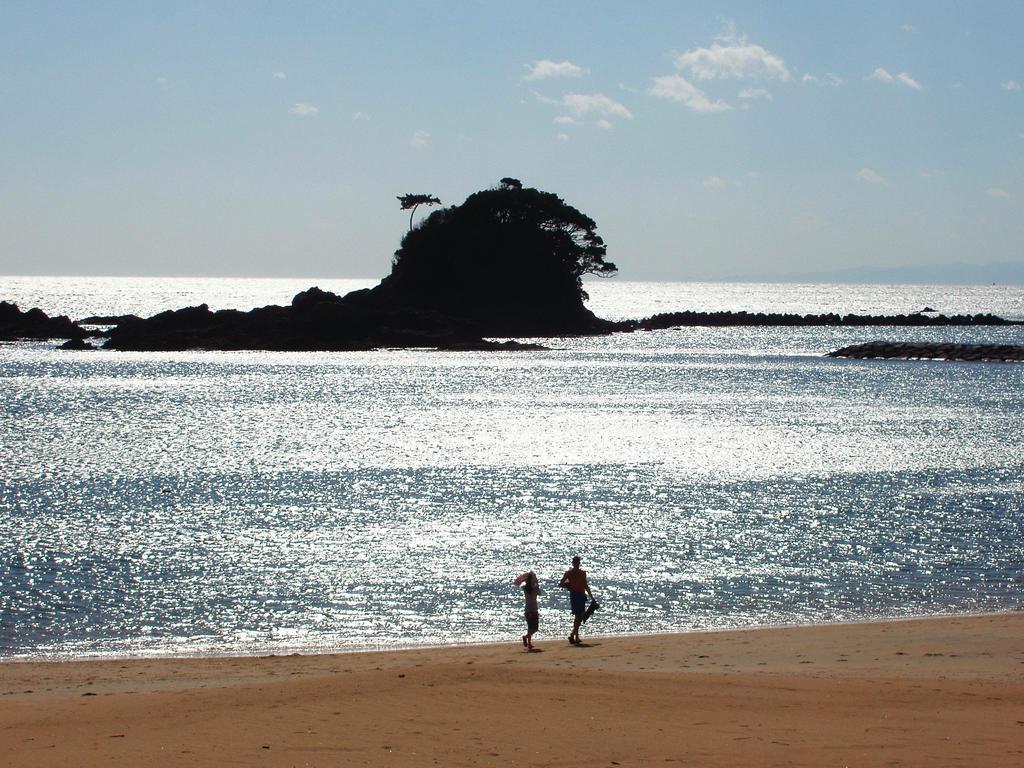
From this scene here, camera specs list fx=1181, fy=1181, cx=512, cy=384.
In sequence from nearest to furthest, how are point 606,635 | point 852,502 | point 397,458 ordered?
point 606,635, point 852,502, point 397,458

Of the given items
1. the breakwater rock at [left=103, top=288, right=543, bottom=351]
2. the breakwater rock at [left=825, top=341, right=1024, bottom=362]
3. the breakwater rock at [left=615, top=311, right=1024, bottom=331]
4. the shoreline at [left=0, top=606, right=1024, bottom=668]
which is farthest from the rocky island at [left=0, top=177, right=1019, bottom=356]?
the shoreline at [left=0, top=606, right=1024, bottom=668]

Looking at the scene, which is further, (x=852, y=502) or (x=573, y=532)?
(x=852, y=502)

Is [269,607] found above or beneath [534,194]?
beneath

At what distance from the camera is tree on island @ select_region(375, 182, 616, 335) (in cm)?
13938

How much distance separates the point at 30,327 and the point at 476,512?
420 feet

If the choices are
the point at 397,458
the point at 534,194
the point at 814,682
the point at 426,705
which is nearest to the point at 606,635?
the point at 814,682

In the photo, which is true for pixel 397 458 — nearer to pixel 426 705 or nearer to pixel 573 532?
pixel 573 532

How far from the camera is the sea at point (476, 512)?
24.0m

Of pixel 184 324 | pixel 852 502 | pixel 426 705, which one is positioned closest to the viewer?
pixel 426 705

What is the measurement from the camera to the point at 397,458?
51469mm

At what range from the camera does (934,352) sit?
414ft

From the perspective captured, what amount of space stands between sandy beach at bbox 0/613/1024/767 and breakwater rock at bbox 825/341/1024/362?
361ft

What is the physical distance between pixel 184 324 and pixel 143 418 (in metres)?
71.8

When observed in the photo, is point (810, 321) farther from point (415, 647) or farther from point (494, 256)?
point (415, 647)
